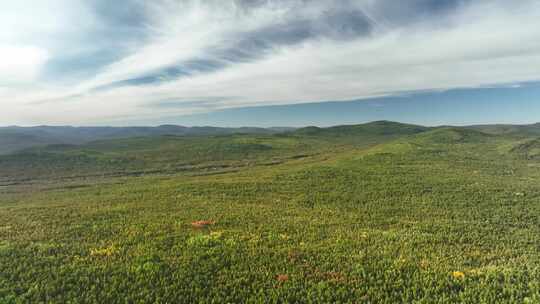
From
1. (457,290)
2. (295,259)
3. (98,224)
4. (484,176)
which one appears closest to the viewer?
(457,290)

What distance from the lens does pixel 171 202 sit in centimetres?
2205

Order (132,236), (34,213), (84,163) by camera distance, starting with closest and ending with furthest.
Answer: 1. (132,236)
2. (34,213)
3. (84,163)

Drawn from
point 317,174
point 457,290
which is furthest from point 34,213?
point 317,174

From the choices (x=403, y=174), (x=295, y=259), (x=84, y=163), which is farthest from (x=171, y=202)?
(x=84, y=163)

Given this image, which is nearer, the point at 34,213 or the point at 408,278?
the point at 408,278

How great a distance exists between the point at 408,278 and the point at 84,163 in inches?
3184

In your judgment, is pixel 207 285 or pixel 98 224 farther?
pixel 98 224

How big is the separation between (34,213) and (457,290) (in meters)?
24.8

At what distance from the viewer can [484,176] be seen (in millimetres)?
30000

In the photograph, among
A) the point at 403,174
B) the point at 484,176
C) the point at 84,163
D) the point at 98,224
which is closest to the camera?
the point at 98,224

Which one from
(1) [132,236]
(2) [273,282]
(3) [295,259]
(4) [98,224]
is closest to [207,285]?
(2) [273,282]

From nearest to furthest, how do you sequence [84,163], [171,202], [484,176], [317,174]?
[171,202] → [484,176] → [317,174] → [84,163]

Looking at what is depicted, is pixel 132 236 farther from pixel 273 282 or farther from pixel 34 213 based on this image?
pixel 34 213

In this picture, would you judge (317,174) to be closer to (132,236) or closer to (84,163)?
(132,236)
